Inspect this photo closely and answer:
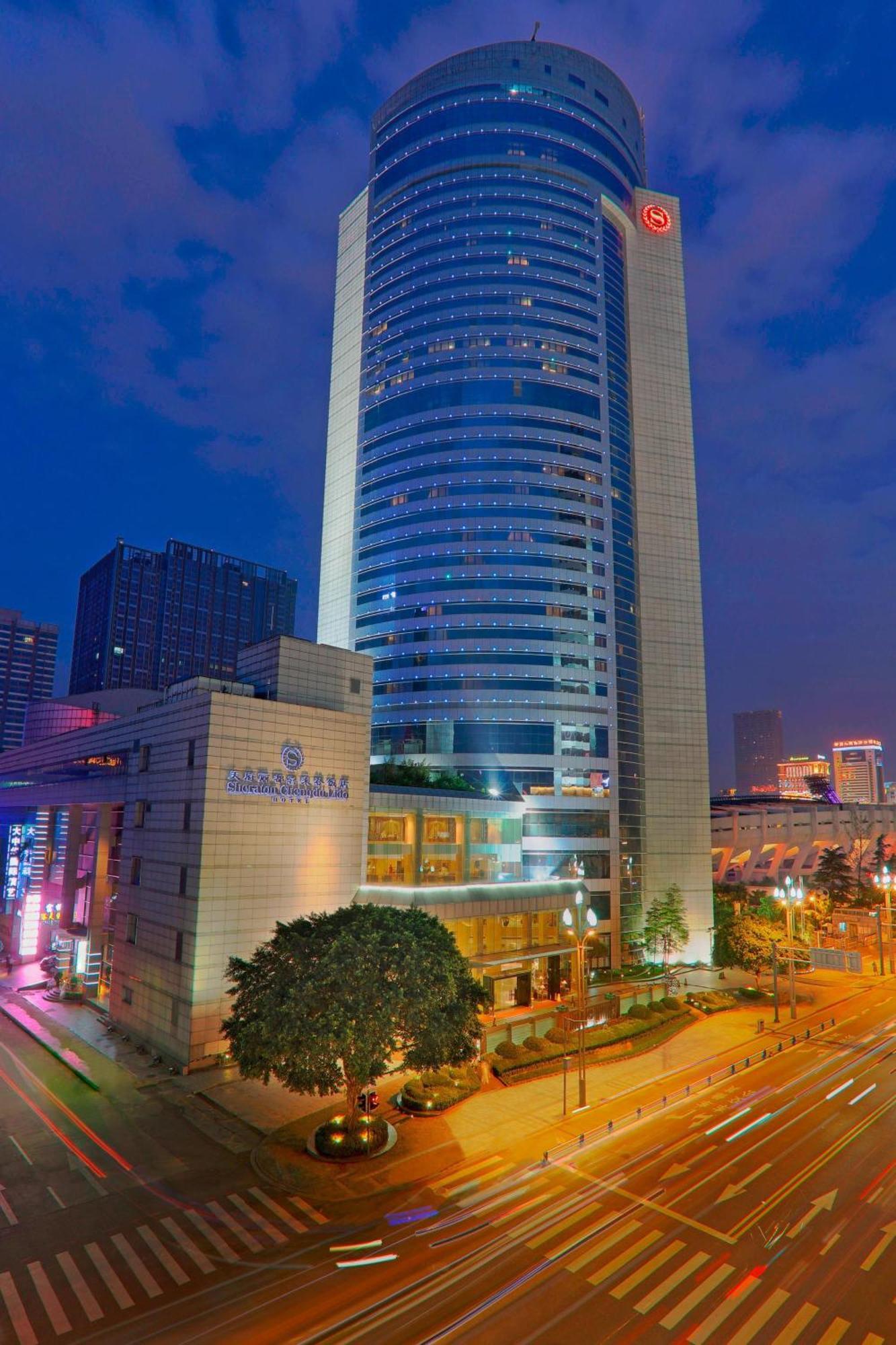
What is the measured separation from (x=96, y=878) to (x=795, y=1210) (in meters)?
56.0

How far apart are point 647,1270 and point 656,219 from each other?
393 ft

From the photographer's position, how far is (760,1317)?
20.0 meters

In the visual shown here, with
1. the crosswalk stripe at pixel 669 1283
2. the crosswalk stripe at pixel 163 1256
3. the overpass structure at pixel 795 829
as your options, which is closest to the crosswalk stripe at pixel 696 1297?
the crosswalk stripe at pixel 669 1283

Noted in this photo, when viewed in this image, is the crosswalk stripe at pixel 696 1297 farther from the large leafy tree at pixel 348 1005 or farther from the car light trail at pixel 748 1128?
the large leafy tree at pixel 348 1005

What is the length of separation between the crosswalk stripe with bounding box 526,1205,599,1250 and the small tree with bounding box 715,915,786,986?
1662 inches

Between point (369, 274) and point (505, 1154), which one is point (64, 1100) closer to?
point (505, 1154)

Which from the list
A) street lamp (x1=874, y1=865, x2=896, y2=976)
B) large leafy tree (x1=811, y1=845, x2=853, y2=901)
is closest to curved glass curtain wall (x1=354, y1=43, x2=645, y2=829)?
street lamp (x1=874, y1=865, x2=896, y2=976)

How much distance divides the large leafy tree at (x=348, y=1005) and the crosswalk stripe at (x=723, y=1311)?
1331 centimetres

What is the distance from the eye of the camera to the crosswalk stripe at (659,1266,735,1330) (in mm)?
19992

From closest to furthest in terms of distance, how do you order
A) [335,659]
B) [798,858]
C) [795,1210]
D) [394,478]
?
[795,1210] < [335,659] < [394,478] < [798,858]

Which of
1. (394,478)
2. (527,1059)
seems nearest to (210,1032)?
(527,1059)

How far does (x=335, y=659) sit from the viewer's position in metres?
55.0

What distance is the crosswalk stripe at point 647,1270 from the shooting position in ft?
69.6

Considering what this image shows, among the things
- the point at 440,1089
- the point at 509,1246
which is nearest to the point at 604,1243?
the point at 509,1246
